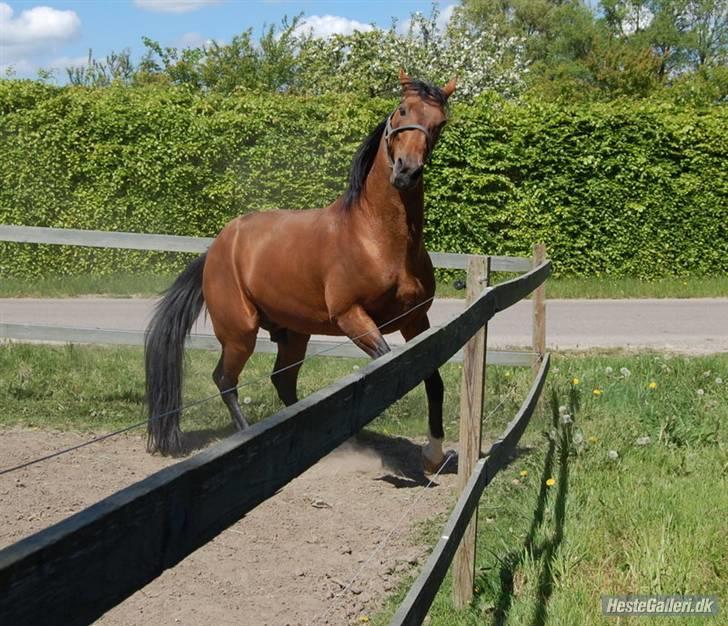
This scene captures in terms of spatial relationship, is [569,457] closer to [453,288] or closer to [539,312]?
[539,312]

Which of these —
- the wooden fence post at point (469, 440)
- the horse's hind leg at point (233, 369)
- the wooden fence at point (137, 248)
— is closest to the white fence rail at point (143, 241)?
the wooden fence at point (137, 248)

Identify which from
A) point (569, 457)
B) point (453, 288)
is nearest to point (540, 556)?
point (569, 457)

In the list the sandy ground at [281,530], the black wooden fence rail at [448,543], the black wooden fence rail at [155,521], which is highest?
the black wooden fence rail at [155,521]

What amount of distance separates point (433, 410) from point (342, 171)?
32.3ft

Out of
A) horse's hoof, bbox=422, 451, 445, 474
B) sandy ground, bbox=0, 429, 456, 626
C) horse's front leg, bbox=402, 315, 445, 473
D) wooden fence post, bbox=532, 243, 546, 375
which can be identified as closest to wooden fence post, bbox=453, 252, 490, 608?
sandy ground, bbox=0, 429, 456, 626

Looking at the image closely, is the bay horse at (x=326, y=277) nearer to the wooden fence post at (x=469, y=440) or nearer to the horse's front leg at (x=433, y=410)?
the horse's front leg at (x=433, y=410)

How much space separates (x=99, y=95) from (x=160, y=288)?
3261mm

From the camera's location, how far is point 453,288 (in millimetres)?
15133

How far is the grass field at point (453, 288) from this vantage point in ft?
48.9

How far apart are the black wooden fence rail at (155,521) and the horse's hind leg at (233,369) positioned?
203 inches

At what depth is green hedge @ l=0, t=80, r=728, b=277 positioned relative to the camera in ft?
49.8

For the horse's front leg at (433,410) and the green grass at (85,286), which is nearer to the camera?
the horse's front leg at (433,410)

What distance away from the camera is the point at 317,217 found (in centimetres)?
675

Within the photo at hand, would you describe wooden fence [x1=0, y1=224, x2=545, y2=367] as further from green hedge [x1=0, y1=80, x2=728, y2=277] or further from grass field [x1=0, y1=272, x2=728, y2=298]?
green hedge [x1=0, y1=80, x2=728, y2=277]
